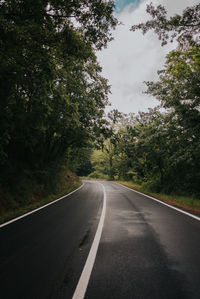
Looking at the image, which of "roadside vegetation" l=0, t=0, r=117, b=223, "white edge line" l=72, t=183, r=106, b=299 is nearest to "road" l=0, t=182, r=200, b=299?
"white edge line" l=72, t=183, r=106, b=299

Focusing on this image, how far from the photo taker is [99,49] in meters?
7.33

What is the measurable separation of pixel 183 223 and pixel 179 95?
8.21m

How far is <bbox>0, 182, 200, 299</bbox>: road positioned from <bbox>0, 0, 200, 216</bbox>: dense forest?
4458 millimetres

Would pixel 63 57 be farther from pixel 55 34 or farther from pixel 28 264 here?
pixel 28 264

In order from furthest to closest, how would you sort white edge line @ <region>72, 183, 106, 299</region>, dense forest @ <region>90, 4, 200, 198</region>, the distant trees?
dense forest @ <region>90, 4, 200, 198</region> < the distant trees < white edge line @ <region>72, 183, 106, 299</region>

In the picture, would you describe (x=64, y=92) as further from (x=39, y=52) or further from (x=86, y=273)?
(x=86, y=273)

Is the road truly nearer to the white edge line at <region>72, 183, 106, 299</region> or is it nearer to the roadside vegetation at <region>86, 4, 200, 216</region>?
the white edge line at <region>72, 183, 106, 299</region>

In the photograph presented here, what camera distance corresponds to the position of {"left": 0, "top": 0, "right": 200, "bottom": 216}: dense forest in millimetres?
5473

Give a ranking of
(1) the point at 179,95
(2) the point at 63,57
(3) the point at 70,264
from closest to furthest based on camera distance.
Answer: (3) the point at 70,264 < (2) the point at 63,57 < (1) the point at 179,95

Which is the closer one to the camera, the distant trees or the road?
the road

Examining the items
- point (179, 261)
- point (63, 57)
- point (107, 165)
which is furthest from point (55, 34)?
point (107, 165)

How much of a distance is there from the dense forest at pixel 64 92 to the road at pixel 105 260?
4458 millimetres

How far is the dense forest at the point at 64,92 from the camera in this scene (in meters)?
5.47

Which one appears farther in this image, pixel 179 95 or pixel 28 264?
pixel 179 95
